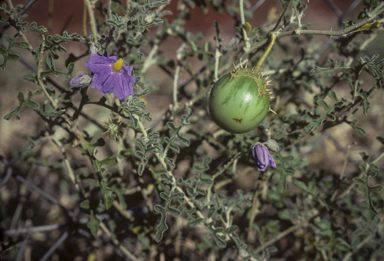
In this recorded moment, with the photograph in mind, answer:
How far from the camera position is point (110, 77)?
81 centimetres

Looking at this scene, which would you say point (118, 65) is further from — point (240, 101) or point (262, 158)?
point (262, 158)

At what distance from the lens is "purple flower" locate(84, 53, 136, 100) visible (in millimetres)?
800

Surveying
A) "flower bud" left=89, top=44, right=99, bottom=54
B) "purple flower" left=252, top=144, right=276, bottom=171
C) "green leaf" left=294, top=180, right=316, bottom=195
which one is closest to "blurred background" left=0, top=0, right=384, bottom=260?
"green leaf" left=294, top=180, right=316, bottom=195

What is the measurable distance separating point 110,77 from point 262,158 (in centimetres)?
48

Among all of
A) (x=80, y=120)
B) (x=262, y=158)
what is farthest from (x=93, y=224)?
(x=80, y=120)

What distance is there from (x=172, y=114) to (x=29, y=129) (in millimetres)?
1449

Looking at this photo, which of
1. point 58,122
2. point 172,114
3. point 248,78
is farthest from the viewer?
point 172,114

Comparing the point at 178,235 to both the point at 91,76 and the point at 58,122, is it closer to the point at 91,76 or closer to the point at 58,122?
the point at 58,122

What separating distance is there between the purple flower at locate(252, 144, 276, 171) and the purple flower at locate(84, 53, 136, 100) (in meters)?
0.39

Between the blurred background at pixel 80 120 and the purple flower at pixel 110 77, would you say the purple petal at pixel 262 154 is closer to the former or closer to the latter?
the purple flower at pixel 110 77

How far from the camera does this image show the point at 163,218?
0.89 metres

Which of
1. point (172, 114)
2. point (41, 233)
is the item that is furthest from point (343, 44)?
point (41, 233)

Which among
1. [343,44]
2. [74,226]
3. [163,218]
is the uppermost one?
[343,44]

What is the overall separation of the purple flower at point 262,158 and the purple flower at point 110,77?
394 millimetres
